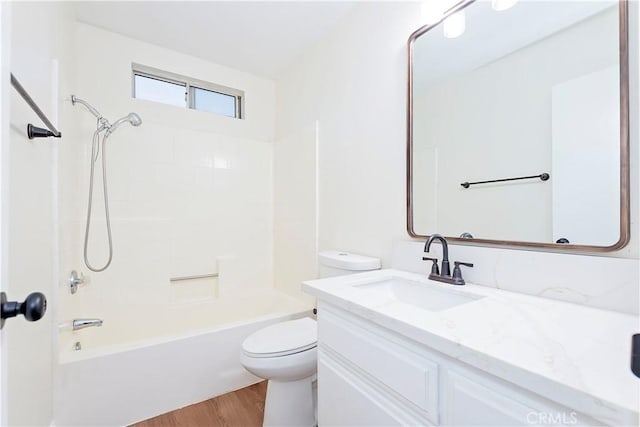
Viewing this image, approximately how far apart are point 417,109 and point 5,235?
146cm

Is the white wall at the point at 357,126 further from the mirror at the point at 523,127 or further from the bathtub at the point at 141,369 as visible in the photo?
the bathtub at the point at 141,369

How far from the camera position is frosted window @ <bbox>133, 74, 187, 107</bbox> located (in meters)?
2.15

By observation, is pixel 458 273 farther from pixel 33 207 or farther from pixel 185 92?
pixel 185 92

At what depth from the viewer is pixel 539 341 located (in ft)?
1.98

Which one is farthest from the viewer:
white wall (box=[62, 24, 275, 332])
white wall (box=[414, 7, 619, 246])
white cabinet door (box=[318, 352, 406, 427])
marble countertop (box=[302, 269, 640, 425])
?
white wall (box=[62, 24, 275, 332])

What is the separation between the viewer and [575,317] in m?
0.75

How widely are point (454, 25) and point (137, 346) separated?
222cm

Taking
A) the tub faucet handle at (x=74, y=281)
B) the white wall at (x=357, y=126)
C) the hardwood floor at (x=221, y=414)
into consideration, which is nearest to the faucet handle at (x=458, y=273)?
the white wall at (x=357, y=126)

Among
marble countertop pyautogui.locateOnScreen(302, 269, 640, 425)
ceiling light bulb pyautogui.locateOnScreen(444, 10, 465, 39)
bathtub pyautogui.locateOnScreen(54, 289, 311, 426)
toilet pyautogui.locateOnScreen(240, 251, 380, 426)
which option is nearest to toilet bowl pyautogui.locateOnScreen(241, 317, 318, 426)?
toilet pyautogui.locateOnScreen(240, 251, 380, 426)

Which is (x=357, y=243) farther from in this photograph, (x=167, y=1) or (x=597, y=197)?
(x=167, y=1)

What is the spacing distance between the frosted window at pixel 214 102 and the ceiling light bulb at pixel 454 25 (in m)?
1.87

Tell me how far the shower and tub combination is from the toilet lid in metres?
0.37

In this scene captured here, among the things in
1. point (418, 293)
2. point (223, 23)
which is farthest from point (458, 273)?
point (223, 23)

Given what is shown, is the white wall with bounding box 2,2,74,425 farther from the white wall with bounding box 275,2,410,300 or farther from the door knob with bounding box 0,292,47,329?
the white wall with bounding box 275,2,410,300
